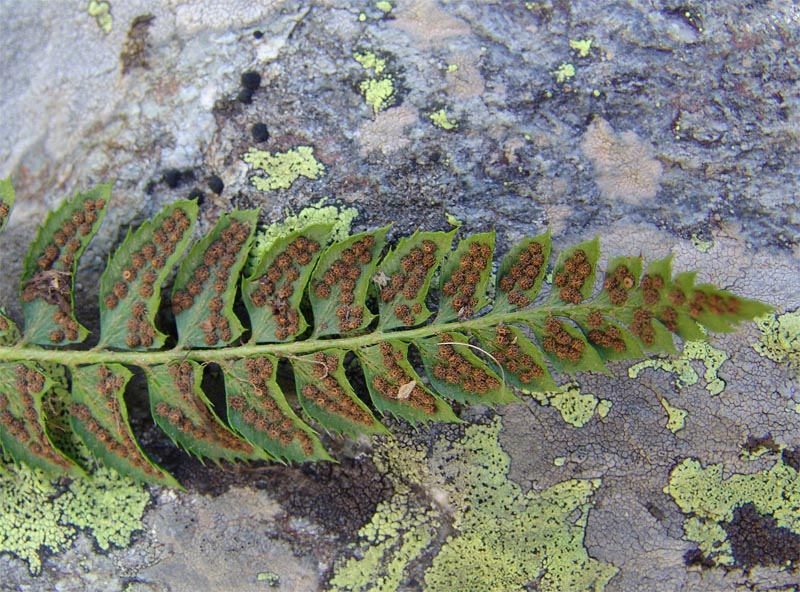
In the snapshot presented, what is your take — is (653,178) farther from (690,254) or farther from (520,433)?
(520,433)

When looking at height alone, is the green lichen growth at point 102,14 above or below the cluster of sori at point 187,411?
above

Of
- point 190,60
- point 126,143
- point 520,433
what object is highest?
point 190,60

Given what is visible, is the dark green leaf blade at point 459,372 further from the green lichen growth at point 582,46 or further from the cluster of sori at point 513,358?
Answer: the green lichen growth at point 582,46

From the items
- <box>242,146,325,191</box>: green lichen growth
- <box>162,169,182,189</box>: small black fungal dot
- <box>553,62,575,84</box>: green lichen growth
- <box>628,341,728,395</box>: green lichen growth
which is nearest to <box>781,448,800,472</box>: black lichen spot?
<box>628,341,728,395</box>: green lichen growth

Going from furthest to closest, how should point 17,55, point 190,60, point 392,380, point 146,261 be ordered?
point 17,55
point 190,60
point 146,261
point 392,380

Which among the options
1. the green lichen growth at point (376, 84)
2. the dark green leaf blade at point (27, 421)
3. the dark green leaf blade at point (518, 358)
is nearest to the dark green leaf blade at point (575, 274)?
the dark green leaf blade at point (518, 358)

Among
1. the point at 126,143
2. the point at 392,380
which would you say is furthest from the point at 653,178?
the point at 126,143

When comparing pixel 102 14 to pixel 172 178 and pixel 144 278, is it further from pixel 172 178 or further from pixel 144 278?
pixel 144 278
